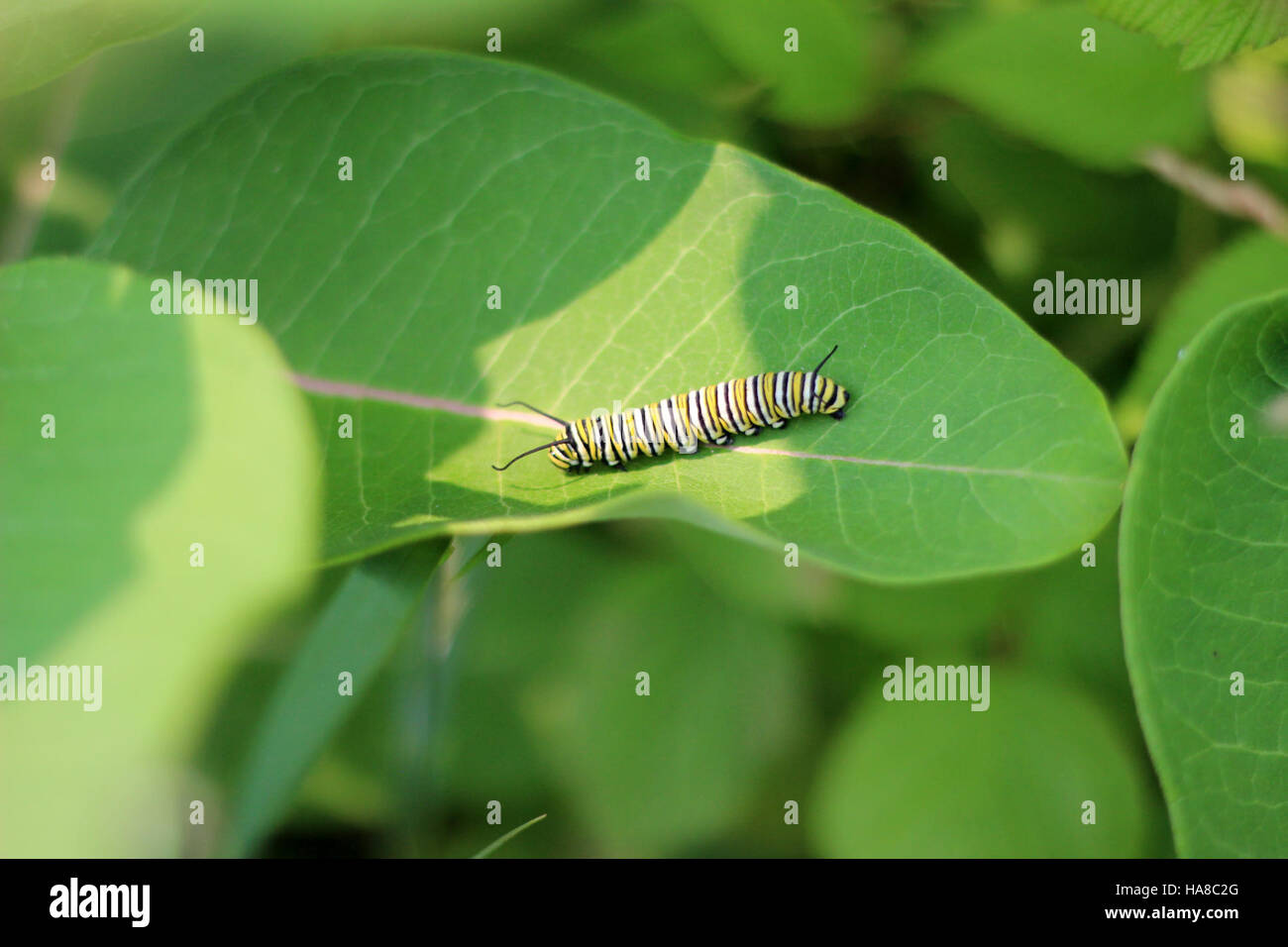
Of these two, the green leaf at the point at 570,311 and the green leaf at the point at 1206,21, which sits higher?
the green leaf at the point at 1206,21

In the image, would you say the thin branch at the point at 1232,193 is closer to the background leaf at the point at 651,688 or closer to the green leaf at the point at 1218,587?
the green leaf at the point at 1218,587

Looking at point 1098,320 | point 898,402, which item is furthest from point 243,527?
point 1098,320

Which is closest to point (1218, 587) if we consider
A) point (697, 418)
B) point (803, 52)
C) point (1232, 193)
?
point (697, 418)

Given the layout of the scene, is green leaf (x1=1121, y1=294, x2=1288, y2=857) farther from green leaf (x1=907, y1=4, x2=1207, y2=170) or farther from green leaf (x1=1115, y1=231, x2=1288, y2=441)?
green leaf (x1=907, y1=4, x2=1207, y2=170)

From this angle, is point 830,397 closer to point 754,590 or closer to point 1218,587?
point 1218,587

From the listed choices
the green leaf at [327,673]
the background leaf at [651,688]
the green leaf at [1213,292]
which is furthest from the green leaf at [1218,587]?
the background leaf at [651,688]

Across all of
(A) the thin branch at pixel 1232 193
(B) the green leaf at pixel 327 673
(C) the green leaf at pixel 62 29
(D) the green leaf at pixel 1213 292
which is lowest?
(B) the green leaf at pixel 327 673
